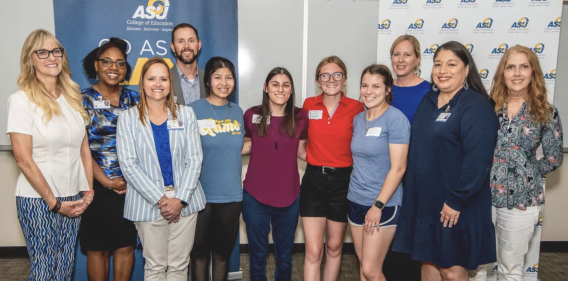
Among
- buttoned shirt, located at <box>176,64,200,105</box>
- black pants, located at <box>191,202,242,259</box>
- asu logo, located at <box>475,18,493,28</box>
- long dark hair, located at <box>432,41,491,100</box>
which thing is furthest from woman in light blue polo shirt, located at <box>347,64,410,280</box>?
asu logo, located at <box>475,18,493,28</box>

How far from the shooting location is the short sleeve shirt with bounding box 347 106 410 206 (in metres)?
2.16

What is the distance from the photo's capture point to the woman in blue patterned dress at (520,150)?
229 cm

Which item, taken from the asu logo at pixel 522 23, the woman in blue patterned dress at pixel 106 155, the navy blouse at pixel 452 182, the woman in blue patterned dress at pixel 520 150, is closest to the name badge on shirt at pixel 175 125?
the woman in blue patterned dress at pixel 106 155

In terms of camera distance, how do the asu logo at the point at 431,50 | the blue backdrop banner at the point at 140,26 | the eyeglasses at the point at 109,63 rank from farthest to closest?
the asu logo at the point at 431,50 < the blue backdrop banner at the point at 140,26 < the eyeglasses at the point at 109,63

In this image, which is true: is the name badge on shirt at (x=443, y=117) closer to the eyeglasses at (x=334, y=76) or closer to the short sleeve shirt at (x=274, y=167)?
the eyeglasses at (x=334, y=76)

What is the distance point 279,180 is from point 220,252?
70 centimetres

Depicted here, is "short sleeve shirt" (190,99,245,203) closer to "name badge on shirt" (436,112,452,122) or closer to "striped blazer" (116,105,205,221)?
"striped blazer" (116,105,205,221)

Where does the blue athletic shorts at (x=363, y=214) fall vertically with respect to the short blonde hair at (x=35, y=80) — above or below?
below

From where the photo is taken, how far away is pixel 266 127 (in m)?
2.43

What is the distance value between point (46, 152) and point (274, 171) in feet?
4.44

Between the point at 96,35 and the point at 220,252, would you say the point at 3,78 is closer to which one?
the point at 96,35

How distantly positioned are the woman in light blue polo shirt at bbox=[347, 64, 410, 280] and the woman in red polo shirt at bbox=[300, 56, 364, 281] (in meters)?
0.13

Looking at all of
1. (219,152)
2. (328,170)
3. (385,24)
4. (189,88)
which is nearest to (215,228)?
(219,152)

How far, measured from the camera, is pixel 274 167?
2393 millimetres
